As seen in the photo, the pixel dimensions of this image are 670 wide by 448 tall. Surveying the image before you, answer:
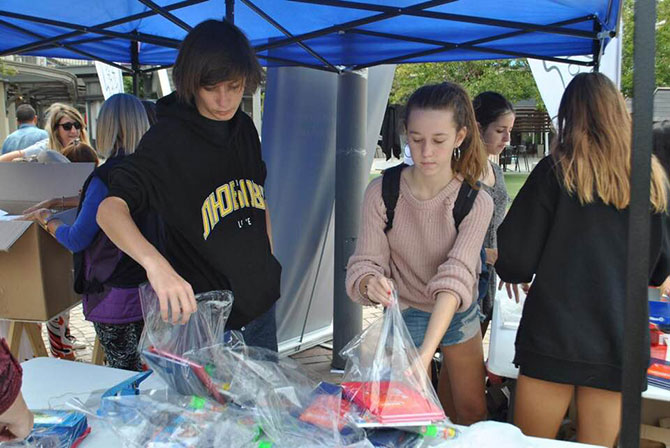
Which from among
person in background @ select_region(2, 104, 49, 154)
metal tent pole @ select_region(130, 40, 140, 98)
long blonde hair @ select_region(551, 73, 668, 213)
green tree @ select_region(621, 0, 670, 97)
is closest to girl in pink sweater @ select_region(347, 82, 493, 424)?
long blonde hair @ select_region(551, 73, 668, 213)

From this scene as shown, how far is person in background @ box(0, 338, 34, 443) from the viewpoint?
2.87ft

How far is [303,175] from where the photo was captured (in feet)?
11.9

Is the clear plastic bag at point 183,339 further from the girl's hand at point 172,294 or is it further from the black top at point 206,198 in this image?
the black top at point 206,198

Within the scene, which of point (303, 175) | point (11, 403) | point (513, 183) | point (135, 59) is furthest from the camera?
point (513, 183)

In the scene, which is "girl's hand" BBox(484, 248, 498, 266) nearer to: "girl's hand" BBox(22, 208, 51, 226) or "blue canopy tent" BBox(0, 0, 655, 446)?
"blue canopy tent" BBox(0, 0, 655, 446)

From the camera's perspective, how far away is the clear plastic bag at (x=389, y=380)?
1.04 meters

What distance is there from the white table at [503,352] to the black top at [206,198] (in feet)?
2.52

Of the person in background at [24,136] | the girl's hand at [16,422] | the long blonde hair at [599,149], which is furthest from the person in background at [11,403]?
the person in background at [24,136]

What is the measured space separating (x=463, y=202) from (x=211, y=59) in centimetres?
78

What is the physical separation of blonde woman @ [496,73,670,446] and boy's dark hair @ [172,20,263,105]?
831 millimetres

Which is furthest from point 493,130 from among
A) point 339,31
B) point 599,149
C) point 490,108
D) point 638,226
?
point 638,226

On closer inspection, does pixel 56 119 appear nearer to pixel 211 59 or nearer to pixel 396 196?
pixel 211 59

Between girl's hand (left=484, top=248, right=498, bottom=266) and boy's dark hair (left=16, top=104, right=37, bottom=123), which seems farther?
boy's dark hair (left=16, top=104, right=37, bottom=123)

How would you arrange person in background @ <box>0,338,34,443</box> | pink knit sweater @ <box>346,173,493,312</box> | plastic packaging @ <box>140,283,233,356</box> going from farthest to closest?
pink knit sweater @ <box>346,173,493,312</box>, plastic packaging @ <box>140,283,233,356</box>, person in background @ <box>0,338,34,443</box>
